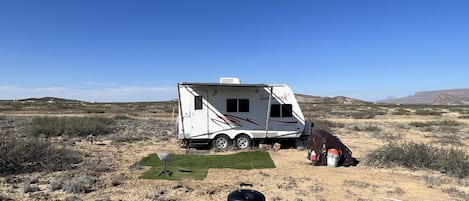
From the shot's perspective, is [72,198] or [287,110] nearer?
[72,198]

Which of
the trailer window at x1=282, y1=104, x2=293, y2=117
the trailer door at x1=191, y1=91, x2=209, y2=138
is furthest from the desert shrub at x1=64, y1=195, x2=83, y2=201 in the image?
the trailer window at x1=282, y1=104, x2=293, y2=117

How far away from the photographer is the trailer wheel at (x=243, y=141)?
1296cm

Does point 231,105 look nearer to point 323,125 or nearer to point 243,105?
point 243,105

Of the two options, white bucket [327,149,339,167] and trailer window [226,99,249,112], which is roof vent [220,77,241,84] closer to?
trailer window [226,99,249,112]

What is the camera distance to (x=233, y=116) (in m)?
12.9

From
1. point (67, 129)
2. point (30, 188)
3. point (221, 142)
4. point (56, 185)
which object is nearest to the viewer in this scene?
point (30, 188)

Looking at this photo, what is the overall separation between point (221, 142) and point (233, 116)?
113 centimetres

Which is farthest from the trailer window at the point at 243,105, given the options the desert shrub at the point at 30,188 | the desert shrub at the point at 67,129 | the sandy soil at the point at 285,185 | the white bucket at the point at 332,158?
the desert shrub at the point at 67,129

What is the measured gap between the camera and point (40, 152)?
9500 millimetres

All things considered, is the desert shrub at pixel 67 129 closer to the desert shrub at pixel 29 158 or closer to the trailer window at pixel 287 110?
the desert shrub at pixel 29 158

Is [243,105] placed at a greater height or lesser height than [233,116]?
greater

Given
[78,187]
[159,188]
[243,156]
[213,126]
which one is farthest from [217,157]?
[78,187]

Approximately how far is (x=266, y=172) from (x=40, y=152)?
6444 mm

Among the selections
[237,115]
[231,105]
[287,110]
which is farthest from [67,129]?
[287,110]
